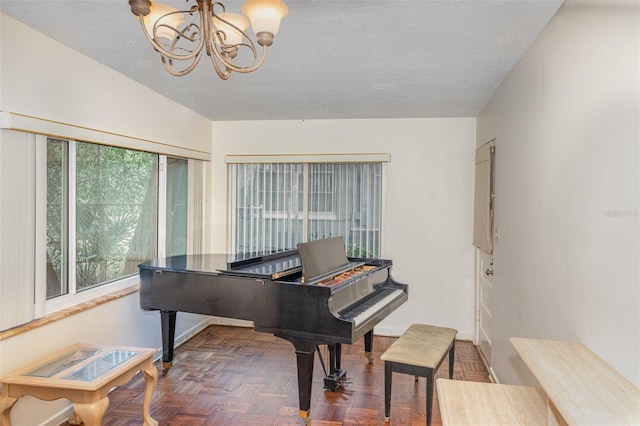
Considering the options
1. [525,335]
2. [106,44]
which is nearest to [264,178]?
[106,44]

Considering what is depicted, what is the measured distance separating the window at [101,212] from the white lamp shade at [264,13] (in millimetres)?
1913

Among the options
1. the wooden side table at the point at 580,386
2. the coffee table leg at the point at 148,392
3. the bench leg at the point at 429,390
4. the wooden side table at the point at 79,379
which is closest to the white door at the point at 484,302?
the bench leg at the point at 429,390

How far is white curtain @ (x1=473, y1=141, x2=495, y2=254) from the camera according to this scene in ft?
11.8

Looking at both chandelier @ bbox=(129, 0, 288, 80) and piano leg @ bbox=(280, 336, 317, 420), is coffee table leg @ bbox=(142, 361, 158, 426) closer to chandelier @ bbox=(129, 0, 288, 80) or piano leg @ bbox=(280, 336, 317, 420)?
piano leg @ bbox=(280, 336, 317, 420)

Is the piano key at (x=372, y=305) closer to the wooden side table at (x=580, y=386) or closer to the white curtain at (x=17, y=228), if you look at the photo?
the wooden side table at (x=580, y=386)

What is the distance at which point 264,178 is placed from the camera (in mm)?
5023

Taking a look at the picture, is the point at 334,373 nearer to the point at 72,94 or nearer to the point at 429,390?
the point at 429,390

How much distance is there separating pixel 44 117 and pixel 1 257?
2.82 feet

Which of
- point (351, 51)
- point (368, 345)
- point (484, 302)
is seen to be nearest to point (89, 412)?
point (368, 345)

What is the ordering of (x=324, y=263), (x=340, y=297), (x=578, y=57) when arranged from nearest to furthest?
1. (x=578, y=57)
2. (x=340, y=297)
3. (x=324, y=263)

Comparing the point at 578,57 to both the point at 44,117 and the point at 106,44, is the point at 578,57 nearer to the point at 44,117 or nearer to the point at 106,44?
the point at 106,44

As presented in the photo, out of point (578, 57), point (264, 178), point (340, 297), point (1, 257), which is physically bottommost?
point (340, 297)

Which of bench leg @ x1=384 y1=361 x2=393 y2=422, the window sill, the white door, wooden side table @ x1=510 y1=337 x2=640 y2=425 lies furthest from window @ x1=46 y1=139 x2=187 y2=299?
the white door

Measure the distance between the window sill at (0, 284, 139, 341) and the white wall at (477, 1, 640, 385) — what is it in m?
2.87
